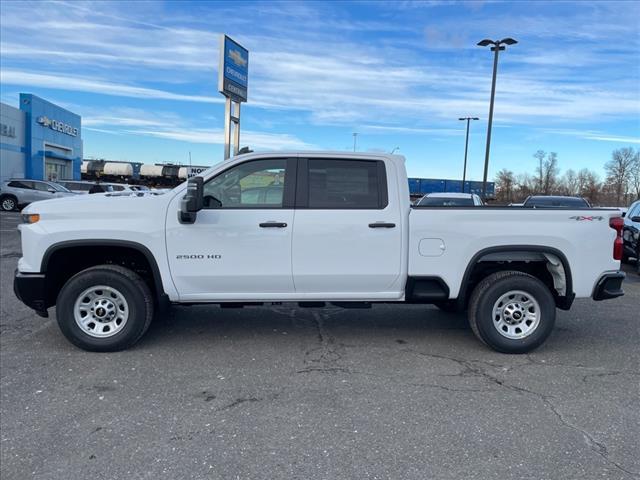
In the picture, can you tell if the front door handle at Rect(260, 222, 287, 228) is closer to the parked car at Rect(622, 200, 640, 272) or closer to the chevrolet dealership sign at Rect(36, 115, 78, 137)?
the parked car at Rect(622, 200, 640, 272)

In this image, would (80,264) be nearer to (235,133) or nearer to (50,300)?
(50,300)

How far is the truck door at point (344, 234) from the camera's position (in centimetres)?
491

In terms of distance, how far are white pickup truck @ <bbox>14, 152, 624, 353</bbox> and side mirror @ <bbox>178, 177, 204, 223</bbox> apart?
0.11m

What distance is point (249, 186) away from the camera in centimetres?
500

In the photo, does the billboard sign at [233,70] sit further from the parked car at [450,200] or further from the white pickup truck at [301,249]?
the white pickup truck at [301,249]

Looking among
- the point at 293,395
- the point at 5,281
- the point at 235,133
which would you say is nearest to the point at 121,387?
the point at 293,395

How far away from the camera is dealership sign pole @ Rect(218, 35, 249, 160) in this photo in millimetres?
19469

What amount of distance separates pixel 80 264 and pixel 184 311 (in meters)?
1.75

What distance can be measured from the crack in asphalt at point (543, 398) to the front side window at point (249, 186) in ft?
7.05

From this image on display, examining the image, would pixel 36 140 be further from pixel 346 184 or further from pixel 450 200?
pixel 346 184

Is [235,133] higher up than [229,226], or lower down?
higher up

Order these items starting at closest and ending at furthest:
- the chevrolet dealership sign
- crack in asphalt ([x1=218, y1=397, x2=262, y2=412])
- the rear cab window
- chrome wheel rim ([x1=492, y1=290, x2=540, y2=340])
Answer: crack in asphalt ([x1=218, y1=397, x2=262, y2=412]), the rear cab window, chrome wheel rim ([x1=492, y1=290, x2=540, y2=340]), the chevrolet dealership sign

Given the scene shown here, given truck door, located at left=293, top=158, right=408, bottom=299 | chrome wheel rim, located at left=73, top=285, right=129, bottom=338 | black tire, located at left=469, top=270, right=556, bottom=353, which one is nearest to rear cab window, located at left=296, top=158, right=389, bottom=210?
truck door, located at left=293, top=158, right=408, bottom=299

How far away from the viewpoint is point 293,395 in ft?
13.3
